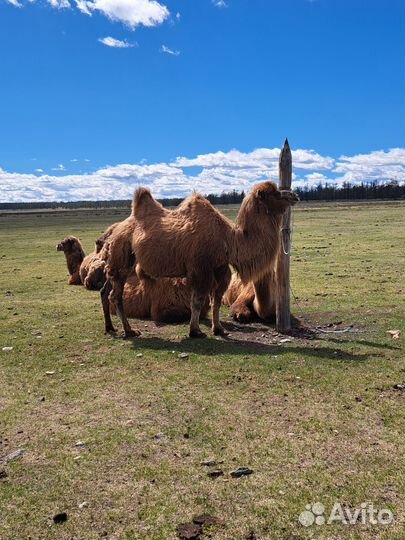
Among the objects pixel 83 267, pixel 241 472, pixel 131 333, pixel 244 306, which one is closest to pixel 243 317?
pixel 244 306

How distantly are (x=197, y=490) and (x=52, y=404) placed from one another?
257cm

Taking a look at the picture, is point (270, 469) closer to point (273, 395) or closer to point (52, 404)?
point (273, 395)

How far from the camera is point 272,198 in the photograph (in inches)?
343

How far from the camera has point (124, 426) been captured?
5262mm

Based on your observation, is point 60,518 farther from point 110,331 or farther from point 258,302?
point 258,302

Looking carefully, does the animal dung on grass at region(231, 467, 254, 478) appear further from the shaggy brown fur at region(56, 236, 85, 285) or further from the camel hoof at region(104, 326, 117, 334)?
the shaggy brown fur at region(56, 236, 85, 285)

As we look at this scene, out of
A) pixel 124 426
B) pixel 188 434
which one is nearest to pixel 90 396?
pixel 124 426

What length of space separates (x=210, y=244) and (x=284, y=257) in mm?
1396

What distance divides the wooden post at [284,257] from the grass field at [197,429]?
359 mm

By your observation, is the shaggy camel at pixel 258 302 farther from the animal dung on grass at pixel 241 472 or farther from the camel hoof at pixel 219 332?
the animal dung on grass at pixel 241 472

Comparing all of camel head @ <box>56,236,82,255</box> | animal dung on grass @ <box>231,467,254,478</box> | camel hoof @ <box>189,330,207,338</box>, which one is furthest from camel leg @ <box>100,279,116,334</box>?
camel head @ <box>56,236,82,255</box>

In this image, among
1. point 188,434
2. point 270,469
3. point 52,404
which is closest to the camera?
point 270,469

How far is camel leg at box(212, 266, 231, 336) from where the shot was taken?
29.9 feet

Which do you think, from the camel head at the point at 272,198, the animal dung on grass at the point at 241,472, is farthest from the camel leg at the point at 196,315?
the animal dung on grass at the point at 241,472
